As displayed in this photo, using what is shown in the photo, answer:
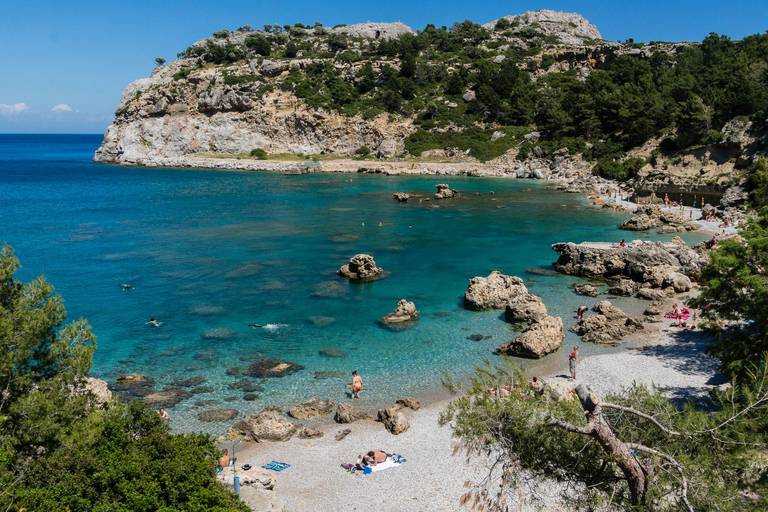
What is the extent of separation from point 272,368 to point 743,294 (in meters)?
18.8

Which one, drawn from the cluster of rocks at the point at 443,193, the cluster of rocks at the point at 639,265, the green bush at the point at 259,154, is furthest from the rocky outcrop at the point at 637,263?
the green bush at the point at 259,154

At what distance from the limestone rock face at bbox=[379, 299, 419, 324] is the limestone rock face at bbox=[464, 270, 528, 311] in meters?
3.95

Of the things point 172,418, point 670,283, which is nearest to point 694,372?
point 670,283

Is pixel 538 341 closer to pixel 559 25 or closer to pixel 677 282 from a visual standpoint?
pixel 677 282

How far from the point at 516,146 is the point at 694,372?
282 ft

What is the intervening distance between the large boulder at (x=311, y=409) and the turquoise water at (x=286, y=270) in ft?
2.77

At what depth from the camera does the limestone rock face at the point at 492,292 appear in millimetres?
31656

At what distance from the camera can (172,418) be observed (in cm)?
1922

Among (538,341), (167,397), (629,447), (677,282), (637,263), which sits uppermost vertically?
(629,447)

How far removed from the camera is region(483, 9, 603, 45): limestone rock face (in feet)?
507

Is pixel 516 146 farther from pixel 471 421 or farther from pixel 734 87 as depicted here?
pixel 471 421

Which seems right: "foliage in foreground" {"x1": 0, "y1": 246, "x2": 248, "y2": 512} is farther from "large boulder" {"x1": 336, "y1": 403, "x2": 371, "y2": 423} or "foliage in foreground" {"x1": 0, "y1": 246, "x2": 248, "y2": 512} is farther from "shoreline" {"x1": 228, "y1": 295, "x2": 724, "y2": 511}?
"large boulder" {"x1": 336, "y1": 403, "x2": 371, "y2": 423}

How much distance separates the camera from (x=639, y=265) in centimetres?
3597

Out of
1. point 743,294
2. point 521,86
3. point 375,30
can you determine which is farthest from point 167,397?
point 375,30
